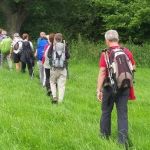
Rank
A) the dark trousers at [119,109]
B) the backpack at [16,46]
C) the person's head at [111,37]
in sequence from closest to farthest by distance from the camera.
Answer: the dark trousers at [119,109] < the person's head at [111,37] < the backpack at [16,46]

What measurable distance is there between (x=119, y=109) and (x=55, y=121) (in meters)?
1.98

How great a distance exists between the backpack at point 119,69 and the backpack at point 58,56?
498cm

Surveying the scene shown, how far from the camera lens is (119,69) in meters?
8.80

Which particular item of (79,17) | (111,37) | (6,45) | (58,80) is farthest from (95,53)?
(111,37)

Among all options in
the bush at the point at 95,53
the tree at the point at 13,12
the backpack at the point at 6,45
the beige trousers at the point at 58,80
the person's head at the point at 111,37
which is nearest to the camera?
the person's head at the point at 111,37

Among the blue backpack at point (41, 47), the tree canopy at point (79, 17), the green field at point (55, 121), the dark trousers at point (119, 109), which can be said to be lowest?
the green field at point (55, 121)

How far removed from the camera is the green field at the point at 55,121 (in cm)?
843

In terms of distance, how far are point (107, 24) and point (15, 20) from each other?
7.55 metres

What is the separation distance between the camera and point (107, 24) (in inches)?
1676

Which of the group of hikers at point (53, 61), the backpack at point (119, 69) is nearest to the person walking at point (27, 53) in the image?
the group of hikers at point (53, 61)

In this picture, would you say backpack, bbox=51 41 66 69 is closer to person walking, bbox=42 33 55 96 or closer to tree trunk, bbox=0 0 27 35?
person walking, bbox=42 33 55 96

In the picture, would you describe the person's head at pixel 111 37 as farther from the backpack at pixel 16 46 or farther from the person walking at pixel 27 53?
the backpack at pixel 16 46

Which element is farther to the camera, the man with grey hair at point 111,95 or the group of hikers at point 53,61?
the group of hikers at point 53,61

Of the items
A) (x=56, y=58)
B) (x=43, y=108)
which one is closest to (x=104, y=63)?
(x=43, y=108)
